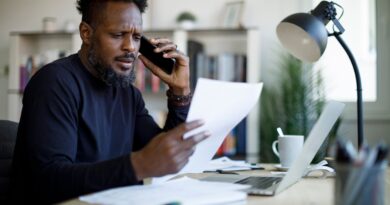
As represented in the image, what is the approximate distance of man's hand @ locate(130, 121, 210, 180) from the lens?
0.92 m

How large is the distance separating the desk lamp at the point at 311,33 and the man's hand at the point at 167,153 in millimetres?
515

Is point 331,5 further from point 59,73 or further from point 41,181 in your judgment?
point 41,181

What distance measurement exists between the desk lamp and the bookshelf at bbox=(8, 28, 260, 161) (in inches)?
66.1

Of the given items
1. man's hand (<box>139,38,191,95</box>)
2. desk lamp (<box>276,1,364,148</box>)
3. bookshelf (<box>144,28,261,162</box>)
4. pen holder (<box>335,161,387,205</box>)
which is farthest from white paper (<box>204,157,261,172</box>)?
bookshelf (<box>144,28,261,162</box>)

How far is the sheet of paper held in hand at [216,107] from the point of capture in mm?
926

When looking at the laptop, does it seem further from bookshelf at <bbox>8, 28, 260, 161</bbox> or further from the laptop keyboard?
bookshelf at <bbox>8, 28, 260, 161</bbox>

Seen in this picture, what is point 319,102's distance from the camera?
3.08 m

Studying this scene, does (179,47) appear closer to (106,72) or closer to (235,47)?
(235,47)

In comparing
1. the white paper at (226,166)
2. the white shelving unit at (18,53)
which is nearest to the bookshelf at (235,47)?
the white shelving unit at (18,53)

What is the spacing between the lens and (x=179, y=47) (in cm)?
327

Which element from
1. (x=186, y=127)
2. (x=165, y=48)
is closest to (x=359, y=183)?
(x=186, y=127)

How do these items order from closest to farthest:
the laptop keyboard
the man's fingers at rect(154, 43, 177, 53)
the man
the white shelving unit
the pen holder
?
the pen holder < the man < the laptop keyboard < the man's fingers at rect(154, 43, 177, 53) < the white shelving unit

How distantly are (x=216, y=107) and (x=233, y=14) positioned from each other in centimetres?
247

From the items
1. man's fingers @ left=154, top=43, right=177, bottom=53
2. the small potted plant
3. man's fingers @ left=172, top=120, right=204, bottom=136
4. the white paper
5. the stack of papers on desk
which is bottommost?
the white paper
